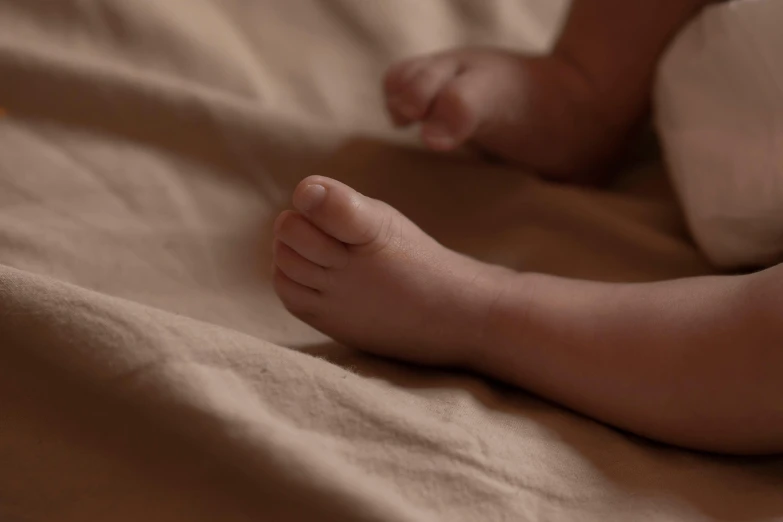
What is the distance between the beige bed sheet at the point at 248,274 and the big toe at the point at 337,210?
0.09 metres

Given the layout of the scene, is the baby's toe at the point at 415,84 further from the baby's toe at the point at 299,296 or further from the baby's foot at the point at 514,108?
the baby's toe at the point at 299,296

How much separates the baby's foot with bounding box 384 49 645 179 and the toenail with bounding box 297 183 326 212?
6.4 inches

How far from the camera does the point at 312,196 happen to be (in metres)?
0.48

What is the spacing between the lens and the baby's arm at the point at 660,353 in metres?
0.46

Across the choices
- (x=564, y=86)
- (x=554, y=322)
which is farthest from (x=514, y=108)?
(x=554, y=322)

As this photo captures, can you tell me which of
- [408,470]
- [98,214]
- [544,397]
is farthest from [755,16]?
[98,214]

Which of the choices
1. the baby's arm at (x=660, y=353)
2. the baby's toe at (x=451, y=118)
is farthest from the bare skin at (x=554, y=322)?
the baby's toe at (x=451, y=118)

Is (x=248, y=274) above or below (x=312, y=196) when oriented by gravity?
below

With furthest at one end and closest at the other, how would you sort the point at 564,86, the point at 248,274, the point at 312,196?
the point at 564,86, the point at 248,274, the point at 312,196

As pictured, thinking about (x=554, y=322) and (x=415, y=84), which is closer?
(x=554, y=322)

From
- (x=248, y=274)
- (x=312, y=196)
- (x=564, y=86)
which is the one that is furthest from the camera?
(x=564, y=86)

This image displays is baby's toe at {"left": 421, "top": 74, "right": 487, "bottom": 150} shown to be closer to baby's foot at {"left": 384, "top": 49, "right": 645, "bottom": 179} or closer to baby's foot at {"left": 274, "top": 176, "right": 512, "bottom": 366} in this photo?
baby's foot at {"left": 384, "top": 49, "right": 645, "bottom": 179}

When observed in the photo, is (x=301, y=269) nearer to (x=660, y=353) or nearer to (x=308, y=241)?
(x=308, y=241)

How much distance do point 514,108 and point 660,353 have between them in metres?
0.30
